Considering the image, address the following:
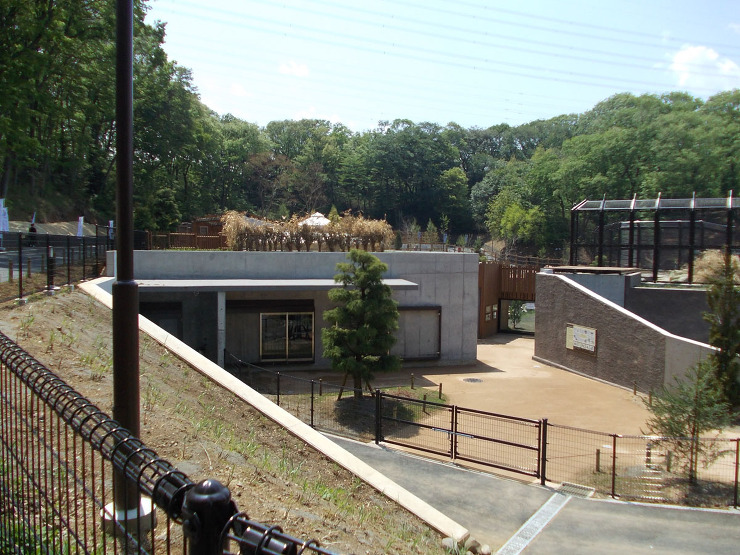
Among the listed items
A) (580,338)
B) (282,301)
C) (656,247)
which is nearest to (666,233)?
(656,247)

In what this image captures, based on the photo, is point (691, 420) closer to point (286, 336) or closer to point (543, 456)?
point (543, 456)

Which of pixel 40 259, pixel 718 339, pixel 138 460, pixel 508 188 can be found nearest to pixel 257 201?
pixel 508 188

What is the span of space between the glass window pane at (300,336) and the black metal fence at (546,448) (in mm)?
5164

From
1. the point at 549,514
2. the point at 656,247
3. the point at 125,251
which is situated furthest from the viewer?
the point at 656,247

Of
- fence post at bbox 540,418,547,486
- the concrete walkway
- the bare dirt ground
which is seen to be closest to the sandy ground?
the concrete walkway

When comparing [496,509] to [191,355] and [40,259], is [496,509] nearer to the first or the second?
[191,355]

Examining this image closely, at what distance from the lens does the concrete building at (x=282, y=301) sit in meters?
20.6

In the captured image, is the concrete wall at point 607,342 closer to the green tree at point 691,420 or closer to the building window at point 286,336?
the green tree at point 691,420

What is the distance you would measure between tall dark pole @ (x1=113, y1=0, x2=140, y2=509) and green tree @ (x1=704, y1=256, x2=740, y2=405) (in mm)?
14911

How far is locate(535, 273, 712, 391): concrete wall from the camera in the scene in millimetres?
19031

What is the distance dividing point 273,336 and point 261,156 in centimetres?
4648

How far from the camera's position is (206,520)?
2.04 metres

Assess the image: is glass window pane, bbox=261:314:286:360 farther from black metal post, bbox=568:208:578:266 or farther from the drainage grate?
black metal post, bbox=568:208:578:266

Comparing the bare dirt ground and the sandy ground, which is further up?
the bare dirt ground
